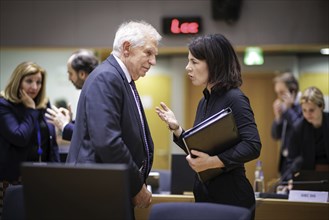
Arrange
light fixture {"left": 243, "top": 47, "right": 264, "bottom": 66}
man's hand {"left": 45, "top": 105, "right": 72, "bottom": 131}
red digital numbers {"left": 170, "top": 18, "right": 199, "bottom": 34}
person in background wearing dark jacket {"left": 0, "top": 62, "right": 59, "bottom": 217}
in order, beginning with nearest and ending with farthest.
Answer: person in background wearing dark jacket {"left": 0, "top": 62, "right": 59, "bottom": 217} → man's hand {"left": 45, "top": 105, "right": 72, "bottom": 131} → red digital numbers {"left": 170, "top": 18, "right": 199, "bottom": 34} → light fixture {"left": 243, "top": 47, "right": 264, "bottom": 66}

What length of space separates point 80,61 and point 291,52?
13.5 feet

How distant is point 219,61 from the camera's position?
279cm

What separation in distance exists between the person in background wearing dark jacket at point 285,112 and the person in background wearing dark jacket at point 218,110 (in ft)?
8.38

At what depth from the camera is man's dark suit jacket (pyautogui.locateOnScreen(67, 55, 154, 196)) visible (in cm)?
247

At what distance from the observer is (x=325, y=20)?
556 centimetres

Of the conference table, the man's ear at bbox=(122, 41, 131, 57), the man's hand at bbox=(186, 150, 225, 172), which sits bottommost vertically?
the conference table

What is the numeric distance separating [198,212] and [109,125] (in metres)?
0.64

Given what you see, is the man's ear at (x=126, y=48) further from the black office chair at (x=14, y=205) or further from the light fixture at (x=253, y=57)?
the light fixture at (x=253, y=57)

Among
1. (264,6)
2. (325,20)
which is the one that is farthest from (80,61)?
(325,20)

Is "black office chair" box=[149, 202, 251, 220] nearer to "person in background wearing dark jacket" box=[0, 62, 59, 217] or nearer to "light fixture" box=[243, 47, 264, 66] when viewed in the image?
"person in background wearing dark jacket" box=[0, 62, 59, 217]

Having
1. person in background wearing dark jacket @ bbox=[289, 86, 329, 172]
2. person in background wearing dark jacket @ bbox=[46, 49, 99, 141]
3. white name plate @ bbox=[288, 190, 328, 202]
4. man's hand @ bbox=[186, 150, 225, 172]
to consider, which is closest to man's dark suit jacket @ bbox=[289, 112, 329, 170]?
person in background wearing dark jacket @ bbox=[289, 86, 329, 172]

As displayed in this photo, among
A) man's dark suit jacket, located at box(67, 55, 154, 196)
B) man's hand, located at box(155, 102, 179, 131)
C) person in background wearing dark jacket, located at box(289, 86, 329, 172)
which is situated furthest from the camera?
person in background wearing dark jacket, located at box(289, 86, 329, 172)

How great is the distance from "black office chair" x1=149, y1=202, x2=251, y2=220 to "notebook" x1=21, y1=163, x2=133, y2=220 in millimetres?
148

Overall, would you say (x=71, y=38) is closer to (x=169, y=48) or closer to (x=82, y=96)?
(x=169, y=48)
